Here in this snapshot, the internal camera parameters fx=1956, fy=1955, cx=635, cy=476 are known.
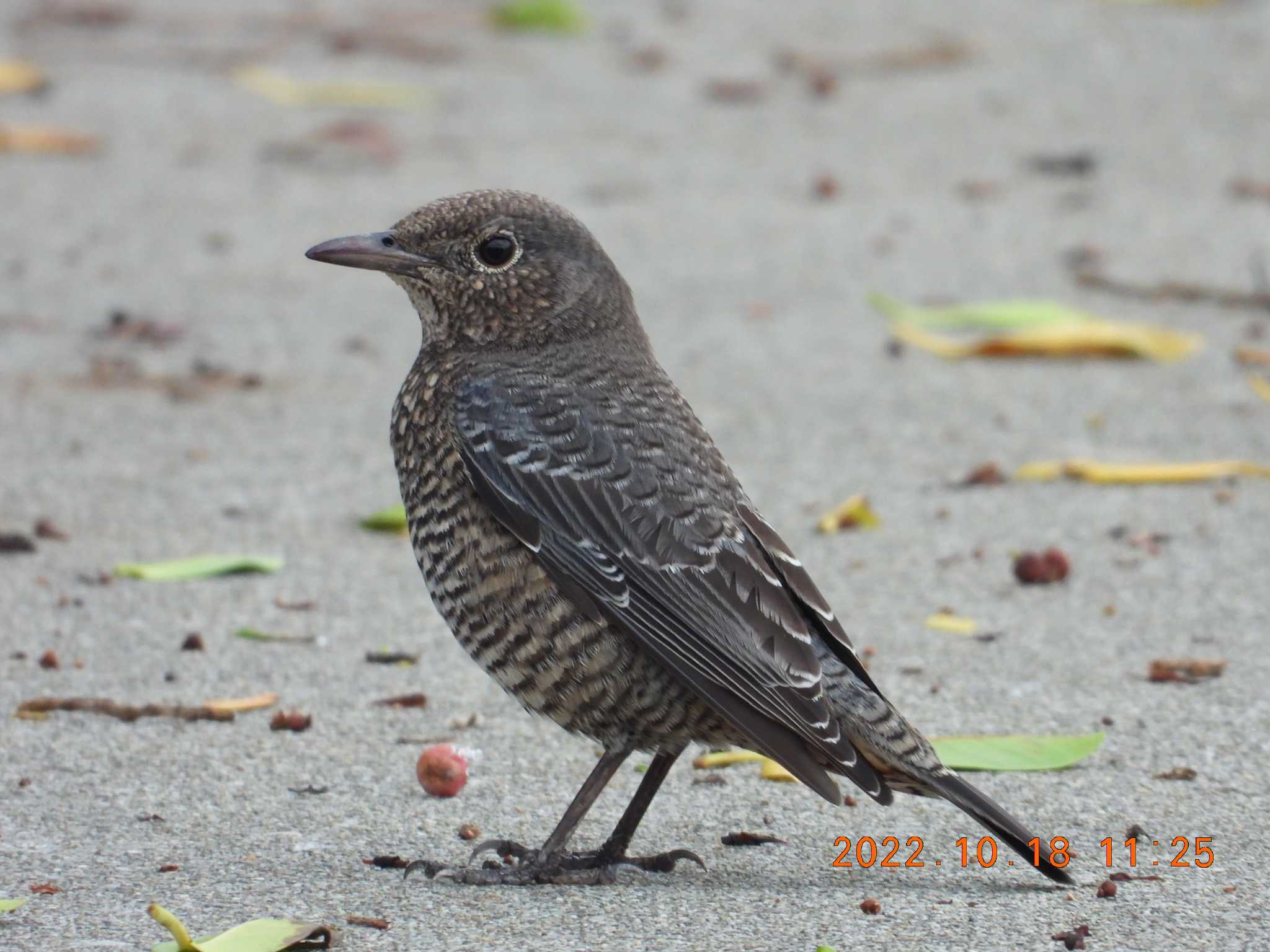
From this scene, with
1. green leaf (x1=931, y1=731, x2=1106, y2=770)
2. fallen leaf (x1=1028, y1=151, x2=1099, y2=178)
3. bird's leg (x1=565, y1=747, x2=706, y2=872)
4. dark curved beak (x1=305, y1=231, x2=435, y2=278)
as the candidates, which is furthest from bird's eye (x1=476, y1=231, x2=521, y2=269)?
fallen leaf (x1=1028, y1=151, x2=1099, y2=178)

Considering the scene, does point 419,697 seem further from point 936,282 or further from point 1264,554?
point 936,282

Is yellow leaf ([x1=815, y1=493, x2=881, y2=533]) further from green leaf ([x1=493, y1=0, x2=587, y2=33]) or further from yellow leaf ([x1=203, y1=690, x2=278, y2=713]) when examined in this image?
green leaf ([x1=493, y1=0, x2=587, y2=33])

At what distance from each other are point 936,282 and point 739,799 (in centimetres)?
444

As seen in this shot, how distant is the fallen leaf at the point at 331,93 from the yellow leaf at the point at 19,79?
107 cm

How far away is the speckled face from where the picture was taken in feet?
14.1

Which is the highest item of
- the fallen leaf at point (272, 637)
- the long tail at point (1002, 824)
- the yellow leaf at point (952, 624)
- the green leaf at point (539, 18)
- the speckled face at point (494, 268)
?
the speckled face at point (494, 268)

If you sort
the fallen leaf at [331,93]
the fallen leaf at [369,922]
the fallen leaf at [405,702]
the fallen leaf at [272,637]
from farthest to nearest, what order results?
the fallen leaf at [331,93], the fallen leaf at [272,637], the fallen leaf at [405,702], the fallen leaf at [369,922]

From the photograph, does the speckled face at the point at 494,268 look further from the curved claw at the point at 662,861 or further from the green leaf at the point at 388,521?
the green leaf at the point at 388,521

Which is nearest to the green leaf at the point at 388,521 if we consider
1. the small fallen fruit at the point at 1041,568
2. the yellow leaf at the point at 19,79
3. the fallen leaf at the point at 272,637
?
the fallen leaf at the point at 272,637

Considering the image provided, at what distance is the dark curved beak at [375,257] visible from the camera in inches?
169

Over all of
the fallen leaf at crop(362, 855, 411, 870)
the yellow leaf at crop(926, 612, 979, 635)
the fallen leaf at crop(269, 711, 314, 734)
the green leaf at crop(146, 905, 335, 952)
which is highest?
the green leaf at crop(146, 905, 335, 952)

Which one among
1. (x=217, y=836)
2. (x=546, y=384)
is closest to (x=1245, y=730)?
(x=546, y=384)

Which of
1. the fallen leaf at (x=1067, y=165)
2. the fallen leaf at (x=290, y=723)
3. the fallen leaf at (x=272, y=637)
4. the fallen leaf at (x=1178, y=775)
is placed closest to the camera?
the fallen leaf at (x=1178, y=775)

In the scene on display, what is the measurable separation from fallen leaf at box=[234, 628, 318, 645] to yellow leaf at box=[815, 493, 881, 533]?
1.63 meters
